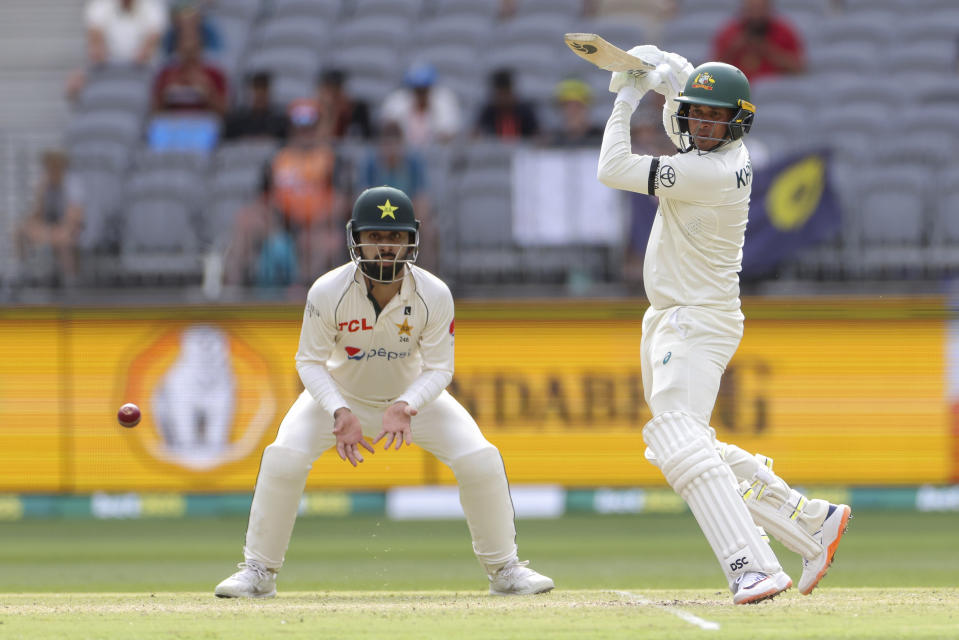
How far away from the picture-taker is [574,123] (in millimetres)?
13086

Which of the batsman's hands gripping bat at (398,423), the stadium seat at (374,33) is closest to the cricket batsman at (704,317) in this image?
the batsman's hands gripping bat at (398,423)

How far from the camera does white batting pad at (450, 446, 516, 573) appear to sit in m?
7.48

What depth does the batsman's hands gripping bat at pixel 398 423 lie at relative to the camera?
7055mm

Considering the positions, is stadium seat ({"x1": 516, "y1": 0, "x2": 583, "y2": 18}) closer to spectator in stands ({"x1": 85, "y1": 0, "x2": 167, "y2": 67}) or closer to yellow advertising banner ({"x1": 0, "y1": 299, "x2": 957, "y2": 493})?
spectator in stands ({"x1": 85, "y1": 0, "x2": 167, "y2": 67})

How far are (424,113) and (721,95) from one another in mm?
7411

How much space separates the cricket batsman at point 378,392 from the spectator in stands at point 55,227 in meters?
6.05

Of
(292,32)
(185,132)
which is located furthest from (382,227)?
(292,32)

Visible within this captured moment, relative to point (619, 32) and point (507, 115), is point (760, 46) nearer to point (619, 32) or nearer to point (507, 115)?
point (619, 32)

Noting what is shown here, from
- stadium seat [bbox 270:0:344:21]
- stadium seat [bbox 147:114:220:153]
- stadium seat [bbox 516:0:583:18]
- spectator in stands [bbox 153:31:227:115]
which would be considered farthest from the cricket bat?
stadium seat [bbox 270:0:344:21]

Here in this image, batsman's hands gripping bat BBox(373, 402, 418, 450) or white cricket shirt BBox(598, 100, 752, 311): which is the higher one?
white cricket shirt BBox(598, 100, 752, 311)

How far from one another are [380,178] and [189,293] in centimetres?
192

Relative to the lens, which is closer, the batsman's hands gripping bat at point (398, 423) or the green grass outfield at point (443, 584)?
the green grass outfield at point (443, 584)

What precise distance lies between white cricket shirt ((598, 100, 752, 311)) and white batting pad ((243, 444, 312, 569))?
1.91 meters

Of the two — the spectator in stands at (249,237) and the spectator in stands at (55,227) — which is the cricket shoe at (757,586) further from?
the spectator in stands at (55,227)
